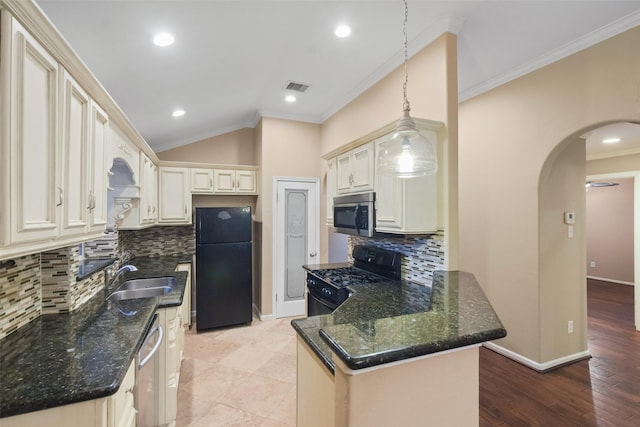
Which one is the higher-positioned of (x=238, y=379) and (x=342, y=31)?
(x=342, y=31)

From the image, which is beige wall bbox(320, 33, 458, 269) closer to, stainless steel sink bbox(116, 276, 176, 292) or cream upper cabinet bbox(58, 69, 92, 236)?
cream upper cabinet bbox(58, 69, 92, 236)

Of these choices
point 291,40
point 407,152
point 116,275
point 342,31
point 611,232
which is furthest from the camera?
point 611,232

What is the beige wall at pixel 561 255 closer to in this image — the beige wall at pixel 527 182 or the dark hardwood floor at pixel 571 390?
the beige wall at pixel 527 182

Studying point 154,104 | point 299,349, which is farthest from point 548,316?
point 154,104

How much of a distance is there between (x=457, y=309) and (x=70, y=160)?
1897 millimetres

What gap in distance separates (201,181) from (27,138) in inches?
128

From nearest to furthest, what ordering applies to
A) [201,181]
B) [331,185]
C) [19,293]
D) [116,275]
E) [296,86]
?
[19,293], [116,275], [331,185], [296,86], [201,181]

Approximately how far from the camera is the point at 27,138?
1.05m

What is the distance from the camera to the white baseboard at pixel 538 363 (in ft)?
9.37

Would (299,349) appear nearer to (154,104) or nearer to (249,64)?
(249,64)

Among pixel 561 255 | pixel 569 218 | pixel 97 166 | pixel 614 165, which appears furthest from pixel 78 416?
pixel 614 165

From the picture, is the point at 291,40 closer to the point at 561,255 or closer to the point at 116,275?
the point at 116,275

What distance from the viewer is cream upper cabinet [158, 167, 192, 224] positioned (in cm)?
400

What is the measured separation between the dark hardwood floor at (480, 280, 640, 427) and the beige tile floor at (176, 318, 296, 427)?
63.6 inches
